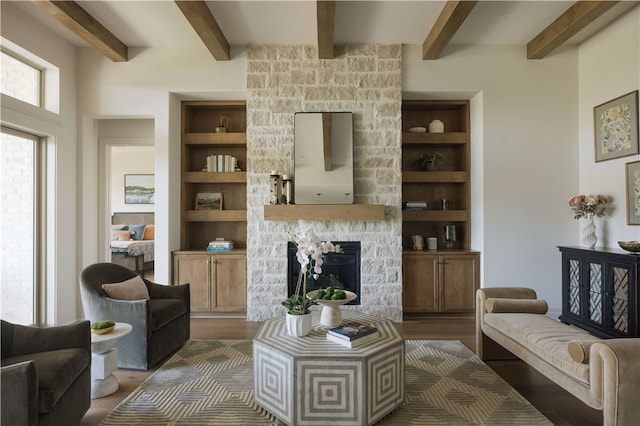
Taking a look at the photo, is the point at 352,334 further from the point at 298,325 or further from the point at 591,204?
the point at 591,204

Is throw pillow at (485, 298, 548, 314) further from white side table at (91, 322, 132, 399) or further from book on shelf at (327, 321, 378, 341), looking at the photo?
white side table at (91, 322, 132, 399)

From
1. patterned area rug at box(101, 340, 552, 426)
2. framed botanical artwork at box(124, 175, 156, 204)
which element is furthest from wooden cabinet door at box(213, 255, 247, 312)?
framed botanical artwork at box(124, 175, 156, 204)

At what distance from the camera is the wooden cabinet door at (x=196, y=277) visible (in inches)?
167

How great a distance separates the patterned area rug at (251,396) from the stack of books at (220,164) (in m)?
2.29

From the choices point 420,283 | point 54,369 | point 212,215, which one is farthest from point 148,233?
point 54,369

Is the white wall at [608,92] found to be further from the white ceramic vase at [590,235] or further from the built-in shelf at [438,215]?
the built-in shelf at [438,215]

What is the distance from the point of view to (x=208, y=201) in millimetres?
4688

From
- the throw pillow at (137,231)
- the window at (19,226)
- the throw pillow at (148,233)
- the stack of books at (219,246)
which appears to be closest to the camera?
the window at (19,226)

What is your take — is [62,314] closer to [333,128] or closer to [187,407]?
[187,407]

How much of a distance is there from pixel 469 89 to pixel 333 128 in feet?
5.57

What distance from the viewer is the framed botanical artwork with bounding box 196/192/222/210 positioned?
184 inches

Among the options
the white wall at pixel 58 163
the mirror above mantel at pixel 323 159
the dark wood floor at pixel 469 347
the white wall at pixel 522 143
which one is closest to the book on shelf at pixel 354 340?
the dark wood floor at pixel 469 347

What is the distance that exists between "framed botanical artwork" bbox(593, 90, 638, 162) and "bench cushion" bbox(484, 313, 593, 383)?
210 cm

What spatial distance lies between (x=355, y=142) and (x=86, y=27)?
9.76 ft
